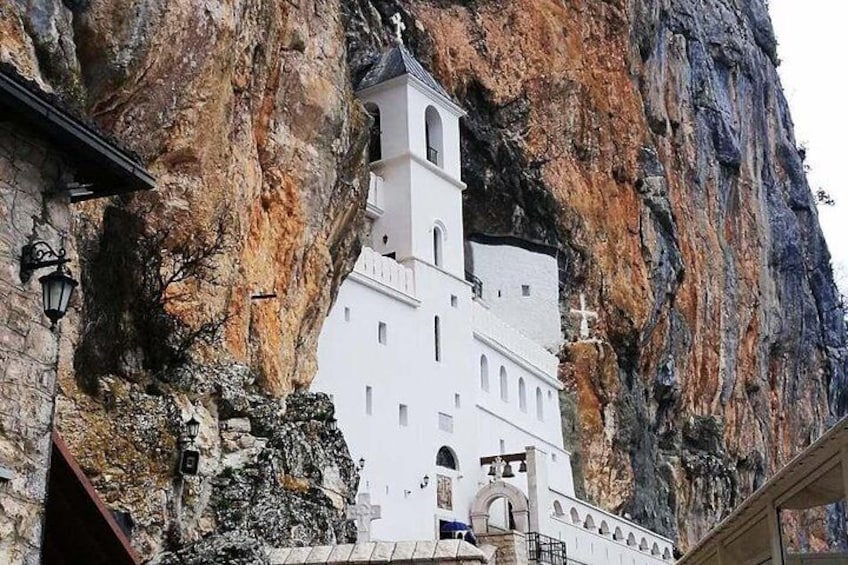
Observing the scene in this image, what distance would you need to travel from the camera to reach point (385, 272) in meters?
34.0

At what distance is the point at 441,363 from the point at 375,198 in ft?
16.4

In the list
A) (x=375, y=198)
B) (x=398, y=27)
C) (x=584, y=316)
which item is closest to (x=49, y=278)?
(x=375, y=198)

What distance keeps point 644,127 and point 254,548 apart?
36.7 metres

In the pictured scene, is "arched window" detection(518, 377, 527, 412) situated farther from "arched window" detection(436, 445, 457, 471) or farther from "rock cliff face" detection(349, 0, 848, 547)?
"arched window" detection(436, 445, 457, 471)

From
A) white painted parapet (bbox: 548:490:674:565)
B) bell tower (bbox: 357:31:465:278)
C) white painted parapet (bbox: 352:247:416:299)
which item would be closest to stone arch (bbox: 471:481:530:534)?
white painted parapet (bbox: 548:490:674:565)

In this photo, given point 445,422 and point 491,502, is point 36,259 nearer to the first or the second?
point 445,422

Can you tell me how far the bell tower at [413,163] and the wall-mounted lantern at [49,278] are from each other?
26.3 meters

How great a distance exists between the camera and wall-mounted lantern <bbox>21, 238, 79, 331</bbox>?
31.9ft

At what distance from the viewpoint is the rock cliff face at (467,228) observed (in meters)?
19.5

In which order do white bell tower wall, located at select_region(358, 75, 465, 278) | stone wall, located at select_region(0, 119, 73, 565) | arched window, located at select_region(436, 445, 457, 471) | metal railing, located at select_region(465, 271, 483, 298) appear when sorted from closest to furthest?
stone wall, located at select_region(0, 119, 73, 565) → arched window, located at select_region(436, 445, 457, 471) → white bell tower wall, located at select_region(358, 75, 465, 278) → metal railing, located at select_region(465, 271, 483, 298)

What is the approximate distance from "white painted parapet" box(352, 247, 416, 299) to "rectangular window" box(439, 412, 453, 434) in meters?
3.24

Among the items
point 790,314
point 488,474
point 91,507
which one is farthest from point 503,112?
point 91,507

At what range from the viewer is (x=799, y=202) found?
68500 mm

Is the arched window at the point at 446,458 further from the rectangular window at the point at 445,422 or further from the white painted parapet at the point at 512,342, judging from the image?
the white painted parapet at the point at 512,342
